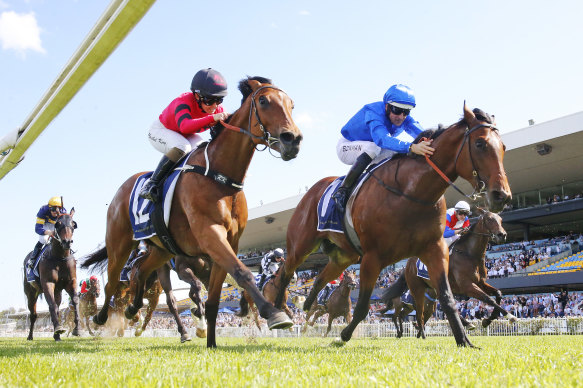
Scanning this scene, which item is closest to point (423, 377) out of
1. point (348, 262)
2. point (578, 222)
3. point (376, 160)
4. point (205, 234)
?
point (205, 234)

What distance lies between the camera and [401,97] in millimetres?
6820

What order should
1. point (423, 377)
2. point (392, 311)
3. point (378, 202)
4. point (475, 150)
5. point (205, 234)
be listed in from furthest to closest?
point (392, 311) → point (378, 202) → point (475, 150) → point (205, 234) → point (423, 377)

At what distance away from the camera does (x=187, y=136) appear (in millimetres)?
6512

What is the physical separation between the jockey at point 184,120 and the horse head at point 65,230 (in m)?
5.27

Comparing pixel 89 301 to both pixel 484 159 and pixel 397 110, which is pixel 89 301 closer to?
pixel 397 110

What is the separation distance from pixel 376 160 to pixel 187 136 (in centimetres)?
258

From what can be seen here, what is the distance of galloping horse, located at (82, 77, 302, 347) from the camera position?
4926 millimetres

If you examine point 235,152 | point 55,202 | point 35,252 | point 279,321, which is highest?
point 55,202

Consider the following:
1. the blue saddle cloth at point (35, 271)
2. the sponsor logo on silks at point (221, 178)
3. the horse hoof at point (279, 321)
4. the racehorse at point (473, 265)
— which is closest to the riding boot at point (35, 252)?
the blue saddle cloth at point (35, 271)

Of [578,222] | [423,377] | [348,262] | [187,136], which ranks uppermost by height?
[578,222]

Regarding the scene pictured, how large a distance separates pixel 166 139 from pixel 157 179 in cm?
52

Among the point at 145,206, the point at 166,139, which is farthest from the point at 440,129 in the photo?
the point at 145,206

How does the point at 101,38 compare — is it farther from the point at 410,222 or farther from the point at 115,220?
the point at 115,220

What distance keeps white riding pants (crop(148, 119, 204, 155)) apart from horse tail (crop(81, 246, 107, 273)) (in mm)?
4356
